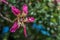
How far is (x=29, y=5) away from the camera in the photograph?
7.08 feet

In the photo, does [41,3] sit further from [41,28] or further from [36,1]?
[41,28]

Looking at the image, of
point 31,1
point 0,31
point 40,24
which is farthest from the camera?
point 0,31

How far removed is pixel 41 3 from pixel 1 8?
427 mm

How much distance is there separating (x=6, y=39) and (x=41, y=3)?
55 centimetres

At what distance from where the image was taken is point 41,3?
2215 millimetres

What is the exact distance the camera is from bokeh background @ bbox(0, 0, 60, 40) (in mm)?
2201

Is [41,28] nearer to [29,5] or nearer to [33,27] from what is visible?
[33,27]

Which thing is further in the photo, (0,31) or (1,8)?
(0,31)

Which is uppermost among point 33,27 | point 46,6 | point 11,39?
point 46,6

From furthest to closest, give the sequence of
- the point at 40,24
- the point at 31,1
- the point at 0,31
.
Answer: the point at 0,31
the point at 40,24
the point at 31,1

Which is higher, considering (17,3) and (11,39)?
(17,3)

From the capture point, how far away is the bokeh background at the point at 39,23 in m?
2.20

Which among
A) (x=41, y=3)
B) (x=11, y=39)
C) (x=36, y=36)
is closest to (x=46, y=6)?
(x=41, y=3)

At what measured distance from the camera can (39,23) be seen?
7.54 ft
